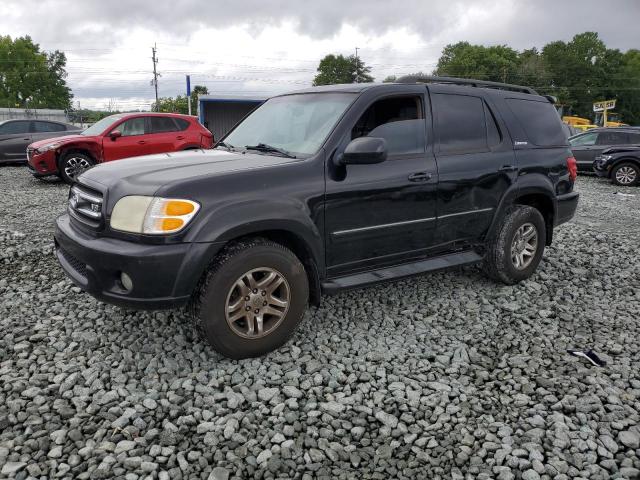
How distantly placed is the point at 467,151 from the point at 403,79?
827 millimetres

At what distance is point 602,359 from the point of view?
3.48 m

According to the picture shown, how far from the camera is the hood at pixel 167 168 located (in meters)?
3.06

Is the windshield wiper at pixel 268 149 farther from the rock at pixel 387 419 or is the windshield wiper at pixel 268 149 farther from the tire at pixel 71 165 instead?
the tire at pixel 71 165

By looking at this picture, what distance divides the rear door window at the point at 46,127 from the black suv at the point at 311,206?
1186cm

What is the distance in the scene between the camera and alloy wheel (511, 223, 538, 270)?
479 cm

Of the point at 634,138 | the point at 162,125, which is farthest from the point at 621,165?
the point at 162,125

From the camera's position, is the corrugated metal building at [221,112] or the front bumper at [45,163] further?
the corrugated metal building at [221,112]

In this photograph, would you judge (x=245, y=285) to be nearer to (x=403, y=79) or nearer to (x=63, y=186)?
(x=403, y=79)

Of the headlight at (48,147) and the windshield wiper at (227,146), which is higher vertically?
the windshield wiper at (227,146)

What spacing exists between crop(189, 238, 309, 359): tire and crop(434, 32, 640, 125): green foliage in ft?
248

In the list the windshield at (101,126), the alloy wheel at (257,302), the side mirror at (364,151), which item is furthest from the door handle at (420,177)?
the windshield at (101,126)

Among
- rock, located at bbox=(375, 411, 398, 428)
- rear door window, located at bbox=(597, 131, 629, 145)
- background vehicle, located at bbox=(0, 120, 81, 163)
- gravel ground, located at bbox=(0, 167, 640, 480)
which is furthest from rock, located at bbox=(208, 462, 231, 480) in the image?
rear door window, located at bbox=(597, 131, 629, 145)

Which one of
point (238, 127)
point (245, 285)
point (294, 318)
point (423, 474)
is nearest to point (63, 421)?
point (245, 285)

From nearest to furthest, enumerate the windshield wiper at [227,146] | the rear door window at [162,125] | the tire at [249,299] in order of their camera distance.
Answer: the tire at [249,299] < the windshield wiper at [227,146] < the rear door window at [162,125]
